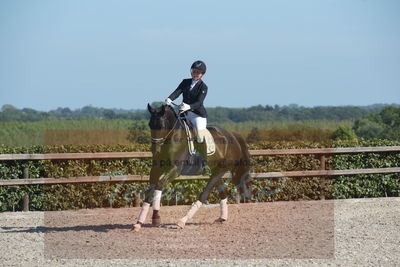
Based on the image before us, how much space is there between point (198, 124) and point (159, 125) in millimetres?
1145

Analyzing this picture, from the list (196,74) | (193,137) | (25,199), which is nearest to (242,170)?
(193,137)

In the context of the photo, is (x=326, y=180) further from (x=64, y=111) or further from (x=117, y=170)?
(x=64, y=111)

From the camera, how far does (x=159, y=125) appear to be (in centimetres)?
959

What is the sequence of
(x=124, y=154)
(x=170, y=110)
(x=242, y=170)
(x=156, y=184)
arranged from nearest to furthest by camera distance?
(x=170, y=110), (x=156, y=184), (x=242, y=170), (x=124, y=154)

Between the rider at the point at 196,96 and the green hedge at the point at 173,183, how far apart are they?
12.2ft

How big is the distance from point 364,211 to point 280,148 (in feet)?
9.09

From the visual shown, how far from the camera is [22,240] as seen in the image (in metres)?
9.83

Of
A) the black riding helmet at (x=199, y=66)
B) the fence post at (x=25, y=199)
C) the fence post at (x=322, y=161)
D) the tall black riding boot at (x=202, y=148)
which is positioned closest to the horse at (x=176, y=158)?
the tall black riding boot at (x=202, y=148)

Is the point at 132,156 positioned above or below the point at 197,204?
above

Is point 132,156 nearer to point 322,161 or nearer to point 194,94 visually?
point 194,94

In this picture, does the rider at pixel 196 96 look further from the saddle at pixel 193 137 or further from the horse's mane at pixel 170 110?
the horse's mane at pixel 170 110

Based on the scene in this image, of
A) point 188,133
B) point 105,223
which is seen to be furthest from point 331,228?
point 105,223

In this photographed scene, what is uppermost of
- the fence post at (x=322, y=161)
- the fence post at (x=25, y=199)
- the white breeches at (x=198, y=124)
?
the white breeches at (x=198, y=124)

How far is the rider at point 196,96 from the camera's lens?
10469 mm
